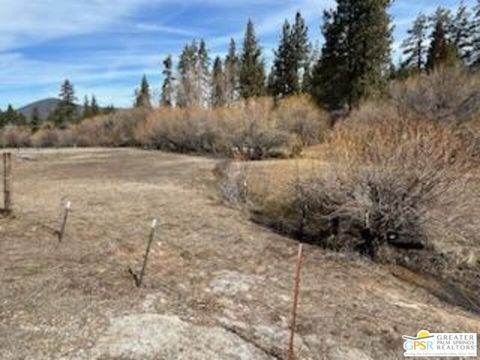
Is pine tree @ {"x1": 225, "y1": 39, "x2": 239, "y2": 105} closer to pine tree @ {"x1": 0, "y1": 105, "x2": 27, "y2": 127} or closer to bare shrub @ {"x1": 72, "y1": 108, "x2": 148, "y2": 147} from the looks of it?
bare shrub @ {"x1": 72, "y1": 108, "x2": 148, "y2": 147}

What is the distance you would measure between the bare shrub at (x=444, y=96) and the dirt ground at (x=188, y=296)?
13.9m

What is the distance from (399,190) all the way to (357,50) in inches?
932

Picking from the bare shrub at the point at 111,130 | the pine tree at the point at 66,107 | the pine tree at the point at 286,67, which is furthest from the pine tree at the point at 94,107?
the pine tree at the point at 286,67

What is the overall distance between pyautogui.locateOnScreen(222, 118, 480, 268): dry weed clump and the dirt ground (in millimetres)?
971

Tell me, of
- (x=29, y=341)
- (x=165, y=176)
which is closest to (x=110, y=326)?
(x=29, y=341)

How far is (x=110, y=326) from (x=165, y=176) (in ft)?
41.3

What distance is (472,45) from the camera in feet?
141

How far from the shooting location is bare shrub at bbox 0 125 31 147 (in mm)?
59500

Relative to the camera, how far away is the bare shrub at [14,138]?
59500 mm

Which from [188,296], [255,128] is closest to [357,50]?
[255,128]

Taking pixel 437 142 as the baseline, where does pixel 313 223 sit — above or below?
below

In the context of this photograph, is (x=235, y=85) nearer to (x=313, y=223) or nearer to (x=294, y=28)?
(x=294, y=28)

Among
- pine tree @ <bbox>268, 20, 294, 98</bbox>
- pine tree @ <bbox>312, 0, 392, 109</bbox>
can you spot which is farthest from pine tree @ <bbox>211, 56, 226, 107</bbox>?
pine tree @ <bbox>312, 0, 392, 109</bbox>

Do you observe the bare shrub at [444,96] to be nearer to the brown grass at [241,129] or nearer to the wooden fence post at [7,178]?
the brown grass at [241,129]
